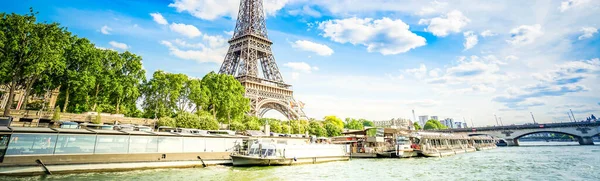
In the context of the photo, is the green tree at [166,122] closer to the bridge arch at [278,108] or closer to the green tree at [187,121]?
the green tree at [187,121]

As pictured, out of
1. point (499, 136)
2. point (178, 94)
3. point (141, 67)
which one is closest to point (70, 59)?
point (141, 67)

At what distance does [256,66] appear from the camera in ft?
235

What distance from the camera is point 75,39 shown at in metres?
37.3

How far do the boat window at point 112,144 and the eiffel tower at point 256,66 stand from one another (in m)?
40.7

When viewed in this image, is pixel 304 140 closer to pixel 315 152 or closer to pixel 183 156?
pixel 315 152

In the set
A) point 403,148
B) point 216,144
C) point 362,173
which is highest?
point 216,144

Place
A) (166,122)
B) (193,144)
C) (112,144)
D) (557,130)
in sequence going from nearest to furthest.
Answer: (112,144) → (193,144) → (166,122) → (557,130)

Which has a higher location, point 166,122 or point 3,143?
point 166,122

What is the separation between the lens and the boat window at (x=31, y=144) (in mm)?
16844

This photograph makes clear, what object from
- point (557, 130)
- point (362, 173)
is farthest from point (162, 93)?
point (557, 130)

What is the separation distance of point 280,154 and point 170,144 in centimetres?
911

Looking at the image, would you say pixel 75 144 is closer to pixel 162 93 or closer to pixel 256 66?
pixel 162 93

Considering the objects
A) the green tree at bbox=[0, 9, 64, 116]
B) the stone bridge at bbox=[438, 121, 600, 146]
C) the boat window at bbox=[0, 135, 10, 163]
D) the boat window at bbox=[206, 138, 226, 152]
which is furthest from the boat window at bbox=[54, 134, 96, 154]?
the stone bridge at bbox=[438, 121, 600, 146]

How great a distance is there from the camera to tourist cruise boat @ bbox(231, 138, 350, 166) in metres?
25.2
